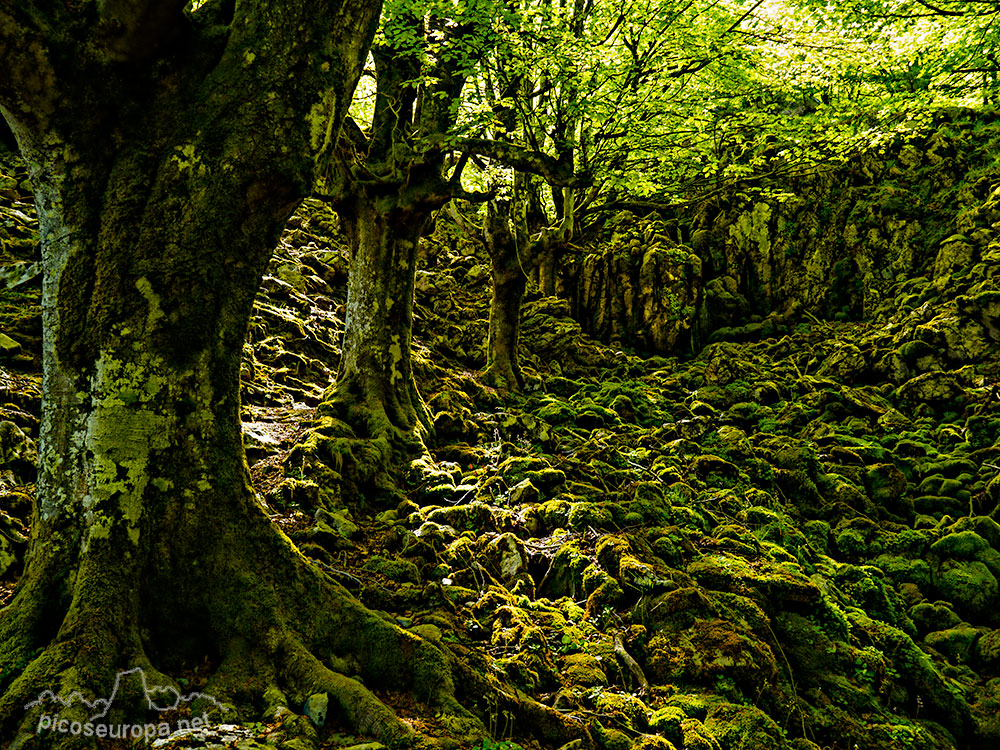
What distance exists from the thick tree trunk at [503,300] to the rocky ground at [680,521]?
0.54 m

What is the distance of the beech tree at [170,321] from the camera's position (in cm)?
329

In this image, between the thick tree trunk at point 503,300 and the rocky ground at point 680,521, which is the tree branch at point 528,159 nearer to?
the thick tree trunk at point 503,300

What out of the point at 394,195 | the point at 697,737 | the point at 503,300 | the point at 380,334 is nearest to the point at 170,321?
the point at 697,737

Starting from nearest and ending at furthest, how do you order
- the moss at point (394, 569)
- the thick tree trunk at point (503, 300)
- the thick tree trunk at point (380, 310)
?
the moss at point (394, 569) → the thick tree trunk at point (380, 310) → the thick tree trunk at point (503, 300)

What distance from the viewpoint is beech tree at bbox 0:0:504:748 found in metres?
3.29

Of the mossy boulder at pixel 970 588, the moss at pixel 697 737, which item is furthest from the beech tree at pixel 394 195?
the mossy boulder at pixel 970 588

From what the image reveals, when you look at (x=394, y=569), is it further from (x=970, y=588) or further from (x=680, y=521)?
(x=970, y=588)

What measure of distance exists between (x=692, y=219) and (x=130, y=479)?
59.5ft

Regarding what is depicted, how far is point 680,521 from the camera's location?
769 centimetres

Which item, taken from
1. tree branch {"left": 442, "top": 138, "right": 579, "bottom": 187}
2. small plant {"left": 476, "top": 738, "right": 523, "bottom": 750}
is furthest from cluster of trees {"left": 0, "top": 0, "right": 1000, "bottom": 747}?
tree branch {"left": 442, "top": 138, "right": 579, "bottom": 187}

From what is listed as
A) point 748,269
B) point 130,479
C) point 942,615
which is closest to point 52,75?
point 130,479

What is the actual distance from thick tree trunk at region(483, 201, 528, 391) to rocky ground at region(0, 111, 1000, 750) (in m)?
0.54

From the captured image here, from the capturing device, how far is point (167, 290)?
3537 mm

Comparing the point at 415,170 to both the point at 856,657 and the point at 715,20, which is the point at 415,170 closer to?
the point at 715,20
